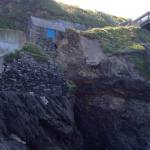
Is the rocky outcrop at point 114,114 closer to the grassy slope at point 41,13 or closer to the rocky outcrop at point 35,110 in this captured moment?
the rocky outcrop at point 35,110

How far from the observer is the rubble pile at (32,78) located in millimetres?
18625

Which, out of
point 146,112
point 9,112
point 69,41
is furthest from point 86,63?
point 9,112

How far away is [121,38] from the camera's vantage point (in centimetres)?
2491

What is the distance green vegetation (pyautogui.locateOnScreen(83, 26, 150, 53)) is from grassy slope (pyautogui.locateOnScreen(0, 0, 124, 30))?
4.33 metres

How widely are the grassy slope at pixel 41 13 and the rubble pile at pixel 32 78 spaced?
6.82 metres

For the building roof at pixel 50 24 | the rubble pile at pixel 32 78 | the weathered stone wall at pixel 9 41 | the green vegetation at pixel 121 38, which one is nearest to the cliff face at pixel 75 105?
the rubble pile at pixel 32 78

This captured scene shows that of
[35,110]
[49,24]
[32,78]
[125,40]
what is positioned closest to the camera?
[35,110]

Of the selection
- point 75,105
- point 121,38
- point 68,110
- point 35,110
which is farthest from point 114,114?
point 121,38

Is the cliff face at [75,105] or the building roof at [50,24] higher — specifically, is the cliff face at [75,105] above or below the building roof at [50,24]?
below

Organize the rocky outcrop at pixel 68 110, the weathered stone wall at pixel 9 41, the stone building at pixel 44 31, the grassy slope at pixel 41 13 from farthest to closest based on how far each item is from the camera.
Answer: the grassy slope at pixel 41 13
the stone building at pixel 44 31
the weathered stone wall at pixel 9 41
the rocky outcrop at pixel 68 110

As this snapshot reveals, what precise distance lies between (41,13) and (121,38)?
18.9 ft

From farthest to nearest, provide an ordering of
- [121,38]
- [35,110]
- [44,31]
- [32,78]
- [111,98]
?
1. [44,31]
2. [121,38]
3. [111,98]
4. [32,78]
5. [35,110]

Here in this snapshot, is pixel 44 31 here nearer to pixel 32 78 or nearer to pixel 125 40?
pixel 125 40

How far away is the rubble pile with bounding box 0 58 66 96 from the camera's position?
1862cm
